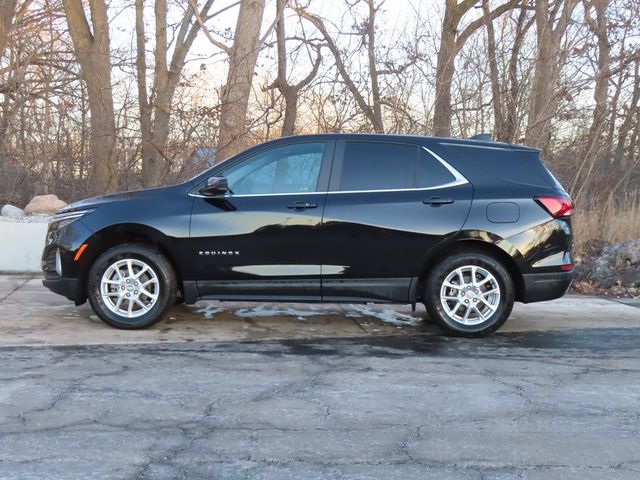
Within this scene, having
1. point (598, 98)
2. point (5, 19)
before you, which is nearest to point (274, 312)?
point (598, 98)

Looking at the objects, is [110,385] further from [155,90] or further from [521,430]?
[155,90]

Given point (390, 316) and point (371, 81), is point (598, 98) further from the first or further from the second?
point (390, 316)

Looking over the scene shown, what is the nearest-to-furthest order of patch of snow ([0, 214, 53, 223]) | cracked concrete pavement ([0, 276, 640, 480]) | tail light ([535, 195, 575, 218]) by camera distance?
cracked concrete pavement ([0, 276, 640, 480])
tail light ([535, 195, 575, 218])
patch of snow ([0, 214, 53, 223])

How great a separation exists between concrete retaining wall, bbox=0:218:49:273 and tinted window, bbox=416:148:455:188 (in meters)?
6.17

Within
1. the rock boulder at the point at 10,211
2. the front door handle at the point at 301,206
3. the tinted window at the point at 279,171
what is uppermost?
the tinted window at the point at 279,171

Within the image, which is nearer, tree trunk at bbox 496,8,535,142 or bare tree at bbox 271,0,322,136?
tree trunk at bbox 496,8,535,142

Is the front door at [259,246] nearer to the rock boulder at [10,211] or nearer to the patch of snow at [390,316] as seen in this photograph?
the patch of snow at [390,316]

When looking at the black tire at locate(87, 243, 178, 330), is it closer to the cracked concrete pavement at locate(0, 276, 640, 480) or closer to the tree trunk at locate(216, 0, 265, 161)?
the cracked concrete pavement at locate(0, 276, 640, 480)

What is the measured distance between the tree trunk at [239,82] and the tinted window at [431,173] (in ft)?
20.7

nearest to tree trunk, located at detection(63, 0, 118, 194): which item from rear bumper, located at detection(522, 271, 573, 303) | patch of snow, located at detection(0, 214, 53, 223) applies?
patch of snow, located at detection(0, 214, 53, 223)

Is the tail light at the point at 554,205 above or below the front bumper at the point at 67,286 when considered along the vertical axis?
above

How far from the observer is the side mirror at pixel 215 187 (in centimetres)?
616

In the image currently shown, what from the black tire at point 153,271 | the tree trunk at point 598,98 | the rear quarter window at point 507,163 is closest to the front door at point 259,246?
the black tire at point 153,271

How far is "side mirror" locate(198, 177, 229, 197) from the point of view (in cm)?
616
